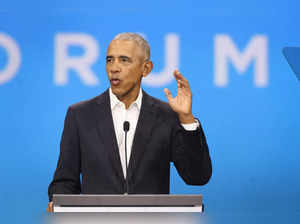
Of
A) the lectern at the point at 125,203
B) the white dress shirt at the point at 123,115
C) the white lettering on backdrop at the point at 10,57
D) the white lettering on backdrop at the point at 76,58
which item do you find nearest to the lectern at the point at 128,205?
the lectern at the point at 125,203

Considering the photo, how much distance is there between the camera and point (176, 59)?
143 inches

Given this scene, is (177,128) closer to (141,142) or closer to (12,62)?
(141,142)

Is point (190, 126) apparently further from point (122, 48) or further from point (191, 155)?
point (122, 48)

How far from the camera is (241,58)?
142 inches

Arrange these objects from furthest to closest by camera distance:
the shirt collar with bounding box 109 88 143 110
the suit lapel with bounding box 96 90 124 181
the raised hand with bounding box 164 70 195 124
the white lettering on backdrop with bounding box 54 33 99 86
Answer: the white lettering on backdrop with bounding box 54 33 99 86, the shirt collar with bounding box 109 88 143 110, the suit lapel with bounding box 96 90 124 181, the raised hand with bounding box 164 70 195 124

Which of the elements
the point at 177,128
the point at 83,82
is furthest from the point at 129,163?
the point at 83,82

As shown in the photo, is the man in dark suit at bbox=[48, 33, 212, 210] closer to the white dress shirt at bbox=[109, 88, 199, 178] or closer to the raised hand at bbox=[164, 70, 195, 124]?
the white dress shirt at bbox=[109, 88, 199, 178]

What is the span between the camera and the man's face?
237cm

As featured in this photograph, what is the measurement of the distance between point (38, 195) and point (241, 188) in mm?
1451

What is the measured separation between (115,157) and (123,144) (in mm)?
93

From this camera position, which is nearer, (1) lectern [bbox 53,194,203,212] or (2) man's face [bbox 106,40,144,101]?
(1) lectern [bbox 53,194,203,212]

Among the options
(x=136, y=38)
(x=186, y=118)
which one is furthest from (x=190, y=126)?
(x=136, y=38)

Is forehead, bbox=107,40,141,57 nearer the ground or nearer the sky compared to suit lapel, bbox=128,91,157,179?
nearer the sky

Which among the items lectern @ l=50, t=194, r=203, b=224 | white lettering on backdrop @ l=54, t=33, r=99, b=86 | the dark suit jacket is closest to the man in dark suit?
the dark suit jacket
